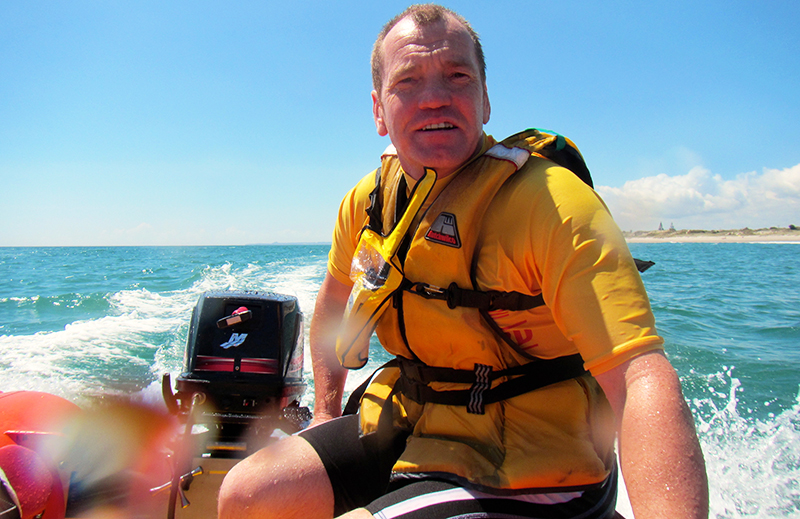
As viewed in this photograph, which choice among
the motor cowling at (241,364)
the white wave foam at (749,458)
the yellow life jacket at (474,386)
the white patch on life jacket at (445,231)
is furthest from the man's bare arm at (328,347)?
the white wave foam at (749,458)

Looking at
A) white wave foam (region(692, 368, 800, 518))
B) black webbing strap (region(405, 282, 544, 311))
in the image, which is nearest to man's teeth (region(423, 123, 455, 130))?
black webbing strap (region(405, 282, 544, 311))

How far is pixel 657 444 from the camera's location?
86 cm

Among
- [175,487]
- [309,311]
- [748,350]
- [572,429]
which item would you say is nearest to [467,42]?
[572,429]

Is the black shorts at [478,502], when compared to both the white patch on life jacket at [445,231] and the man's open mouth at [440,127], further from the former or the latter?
the man's open mouth at [440,127]

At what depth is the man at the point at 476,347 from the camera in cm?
93

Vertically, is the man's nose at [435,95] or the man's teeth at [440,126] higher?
the man's nose at [435,95]

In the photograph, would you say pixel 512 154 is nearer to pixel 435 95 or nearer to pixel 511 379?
pixel 435 95

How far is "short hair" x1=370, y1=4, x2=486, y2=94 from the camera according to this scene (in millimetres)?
1409

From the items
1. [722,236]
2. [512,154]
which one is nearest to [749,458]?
[512,154]

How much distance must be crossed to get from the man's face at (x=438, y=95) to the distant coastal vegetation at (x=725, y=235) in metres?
77.7

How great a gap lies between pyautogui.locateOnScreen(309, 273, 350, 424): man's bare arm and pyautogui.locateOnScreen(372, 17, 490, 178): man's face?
0.76m

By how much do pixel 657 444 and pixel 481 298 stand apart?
0.49 meters

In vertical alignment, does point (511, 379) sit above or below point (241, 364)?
above

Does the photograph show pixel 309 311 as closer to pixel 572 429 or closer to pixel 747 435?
pixel 747 435
